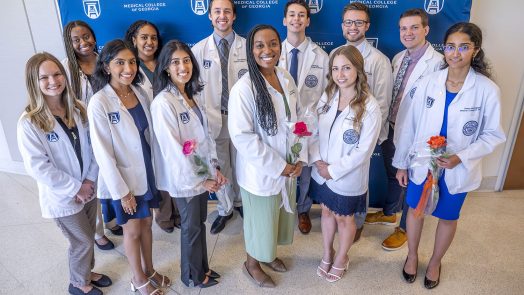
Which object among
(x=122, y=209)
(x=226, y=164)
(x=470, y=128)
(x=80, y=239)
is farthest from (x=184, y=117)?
(x=470, y=128)

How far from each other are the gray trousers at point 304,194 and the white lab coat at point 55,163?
5.56ft

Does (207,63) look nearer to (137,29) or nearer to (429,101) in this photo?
(137,29)

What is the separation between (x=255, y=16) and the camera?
3350 millimetres

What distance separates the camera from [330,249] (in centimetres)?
277

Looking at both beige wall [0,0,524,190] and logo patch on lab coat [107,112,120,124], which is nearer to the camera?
logo patch on lab coat [107,112,120,124]

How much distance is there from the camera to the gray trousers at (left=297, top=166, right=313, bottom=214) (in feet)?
10.5

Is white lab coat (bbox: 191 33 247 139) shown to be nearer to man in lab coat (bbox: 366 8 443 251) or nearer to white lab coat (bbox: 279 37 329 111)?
white lab coat (bbox: 279 37 329 111)

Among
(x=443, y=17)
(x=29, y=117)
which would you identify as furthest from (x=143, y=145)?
(x=443, y=17)

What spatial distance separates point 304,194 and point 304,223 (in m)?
0.27

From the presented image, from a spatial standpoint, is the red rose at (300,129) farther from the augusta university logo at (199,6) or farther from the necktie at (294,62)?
the augusta university logo at (199,6)

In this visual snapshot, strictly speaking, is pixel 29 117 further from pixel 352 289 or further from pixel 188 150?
pixel 352 289

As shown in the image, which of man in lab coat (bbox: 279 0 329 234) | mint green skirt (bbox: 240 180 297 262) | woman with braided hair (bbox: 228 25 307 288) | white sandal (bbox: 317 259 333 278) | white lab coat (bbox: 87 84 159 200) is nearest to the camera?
white lab coat (bbox: 87 84 159 200)

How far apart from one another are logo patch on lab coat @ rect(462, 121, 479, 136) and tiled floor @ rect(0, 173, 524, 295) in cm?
119

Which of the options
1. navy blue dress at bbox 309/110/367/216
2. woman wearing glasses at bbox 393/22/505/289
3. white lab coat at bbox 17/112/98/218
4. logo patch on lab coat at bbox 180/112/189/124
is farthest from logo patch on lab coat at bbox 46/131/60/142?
woman wearing glasses at bbox 393/22/505/289
